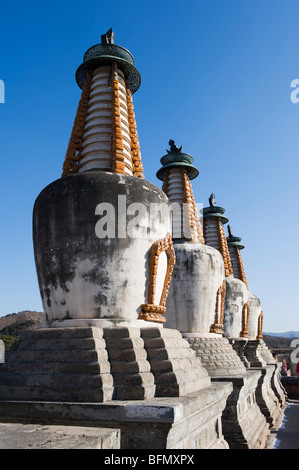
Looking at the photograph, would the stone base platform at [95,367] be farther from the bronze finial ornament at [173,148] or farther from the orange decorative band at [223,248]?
the orange decorative band at [223,248]

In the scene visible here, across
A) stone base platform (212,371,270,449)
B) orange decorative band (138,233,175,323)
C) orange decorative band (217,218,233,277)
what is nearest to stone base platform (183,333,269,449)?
stone base platform (212,371,270,449)

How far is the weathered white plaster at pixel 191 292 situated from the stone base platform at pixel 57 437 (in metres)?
7.06

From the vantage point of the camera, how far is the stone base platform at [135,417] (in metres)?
4.76

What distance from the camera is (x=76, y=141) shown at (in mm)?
8211

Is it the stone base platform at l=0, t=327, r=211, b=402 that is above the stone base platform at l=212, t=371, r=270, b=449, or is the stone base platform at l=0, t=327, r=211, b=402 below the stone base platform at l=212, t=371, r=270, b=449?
above

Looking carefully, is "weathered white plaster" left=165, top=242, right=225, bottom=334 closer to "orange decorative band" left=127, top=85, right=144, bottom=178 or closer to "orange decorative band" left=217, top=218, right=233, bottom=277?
"orange decorative band" left=127, top=85, right=144, bottom=178

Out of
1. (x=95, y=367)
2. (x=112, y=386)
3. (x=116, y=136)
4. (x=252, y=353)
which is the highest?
(x=116, y=136)

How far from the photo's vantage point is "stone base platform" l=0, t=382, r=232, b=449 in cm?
476

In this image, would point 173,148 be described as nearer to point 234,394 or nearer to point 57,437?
point 234,394

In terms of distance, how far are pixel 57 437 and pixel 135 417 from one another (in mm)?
994

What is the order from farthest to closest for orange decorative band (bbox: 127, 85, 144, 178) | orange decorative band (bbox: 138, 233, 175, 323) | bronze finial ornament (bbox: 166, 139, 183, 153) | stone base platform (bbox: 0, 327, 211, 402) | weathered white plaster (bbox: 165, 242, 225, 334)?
bronze finial ornament (bbox: 166, 139, 183, 153)
weathered white plaster (bbox: 165, 242, 225, 334)
orange decorative band (bbox: 127, 85, 144, 178)
orange decorative band (bbox: 138, 233, 175, 323)
stone base platform (bbox: 0, 327, 211, 402)

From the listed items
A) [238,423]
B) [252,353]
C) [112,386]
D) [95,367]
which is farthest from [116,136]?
[252,353]

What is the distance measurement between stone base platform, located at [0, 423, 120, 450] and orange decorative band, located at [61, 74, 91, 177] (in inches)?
192
